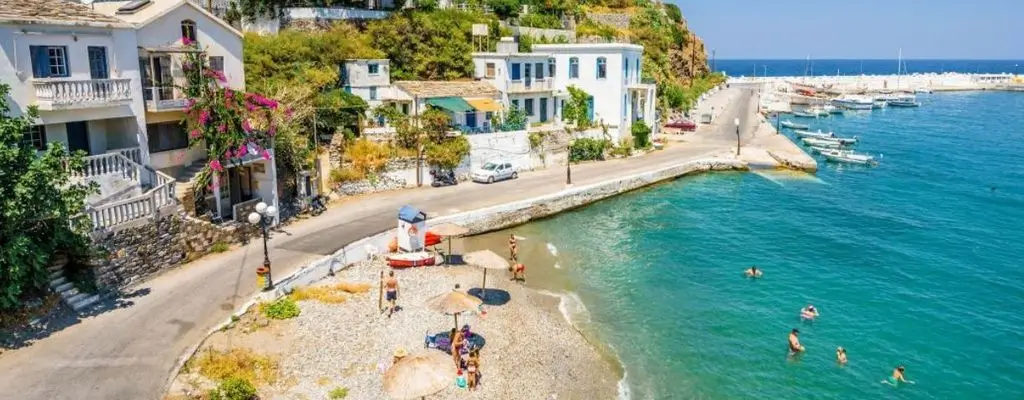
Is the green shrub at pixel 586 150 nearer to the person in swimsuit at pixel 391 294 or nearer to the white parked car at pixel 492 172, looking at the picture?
the white parked car at pixel 492 172

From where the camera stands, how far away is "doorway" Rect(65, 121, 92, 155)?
27.3 metres

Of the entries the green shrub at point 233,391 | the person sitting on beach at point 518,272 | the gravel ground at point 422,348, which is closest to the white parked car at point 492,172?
the person sitting on beach at point 518,272

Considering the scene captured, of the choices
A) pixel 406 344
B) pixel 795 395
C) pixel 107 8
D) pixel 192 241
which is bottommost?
pixel 795 395

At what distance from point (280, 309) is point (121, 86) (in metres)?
11.4

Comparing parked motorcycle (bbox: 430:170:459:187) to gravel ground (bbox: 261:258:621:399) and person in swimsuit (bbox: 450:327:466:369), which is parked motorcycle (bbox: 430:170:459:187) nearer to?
gravel ground (bbox: 261:258:621:399)

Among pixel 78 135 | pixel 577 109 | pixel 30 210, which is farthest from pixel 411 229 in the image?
pixel 577 109

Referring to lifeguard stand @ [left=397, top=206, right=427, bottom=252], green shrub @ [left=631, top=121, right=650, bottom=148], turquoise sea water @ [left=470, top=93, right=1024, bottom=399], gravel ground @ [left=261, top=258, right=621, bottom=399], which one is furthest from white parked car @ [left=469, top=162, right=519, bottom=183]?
gravel ground @ [left=261, top=258, right=621, bottom=399]

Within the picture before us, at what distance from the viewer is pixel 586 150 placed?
55125 mm

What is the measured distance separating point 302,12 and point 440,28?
10.6 meters

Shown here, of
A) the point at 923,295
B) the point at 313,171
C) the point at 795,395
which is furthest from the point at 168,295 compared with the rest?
the point at 923,295

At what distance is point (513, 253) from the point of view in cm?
3406

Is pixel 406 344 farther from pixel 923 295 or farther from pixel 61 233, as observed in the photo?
pixel 923 295

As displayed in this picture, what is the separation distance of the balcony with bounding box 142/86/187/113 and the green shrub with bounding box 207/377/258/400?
15429 millimetres

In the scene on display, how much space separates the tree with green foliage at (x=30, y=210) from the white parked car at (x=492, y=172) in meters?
25.8
